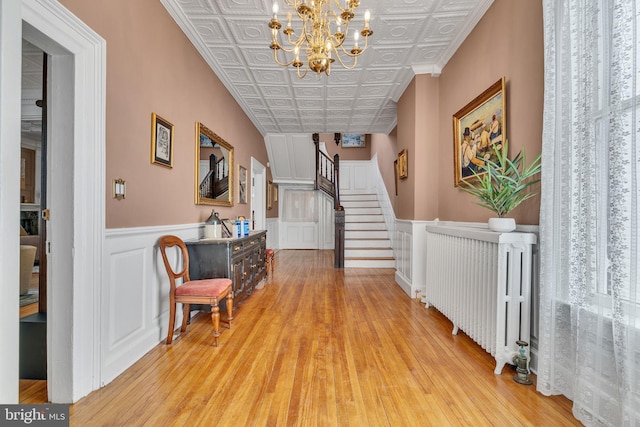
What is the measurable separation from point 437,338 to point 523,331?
779mm

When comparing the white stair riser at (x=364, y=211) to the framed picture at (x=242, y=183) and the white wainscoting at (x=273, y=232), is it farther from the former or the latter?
the framed picture at (x=242, y=183)

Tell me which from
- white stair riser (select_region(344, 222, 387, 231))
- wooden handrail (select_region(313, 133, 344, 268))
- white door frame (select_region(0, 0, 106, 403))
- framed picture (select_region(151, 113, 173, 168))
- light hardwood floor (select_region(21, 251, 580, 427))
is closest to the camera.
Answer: light hardwood floor (select_region(21, 251, 580, 427))

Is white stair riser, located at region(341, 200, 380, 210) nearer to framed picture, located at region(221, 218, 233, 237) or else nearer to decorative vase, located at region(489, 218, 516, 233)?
framed picture, located at region(221, 218, 233, 237)

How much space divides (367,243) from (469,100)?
13.5 ft

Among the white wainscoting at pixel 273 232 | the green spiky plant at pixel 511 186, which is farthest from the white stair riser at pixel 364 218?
the green spiky plant at pixel 511 186

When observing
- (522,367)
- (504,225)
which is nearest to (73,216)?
(504,225)

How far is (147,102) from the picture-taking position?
8.13ft

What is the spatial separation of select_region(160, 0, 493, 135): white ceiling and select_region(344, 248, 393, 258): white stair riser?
2.76 meters

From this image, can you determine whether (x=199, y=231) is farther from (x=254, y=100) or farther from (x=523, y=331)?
(x=523, y=331)

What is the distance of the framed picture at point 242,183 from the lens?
521cm

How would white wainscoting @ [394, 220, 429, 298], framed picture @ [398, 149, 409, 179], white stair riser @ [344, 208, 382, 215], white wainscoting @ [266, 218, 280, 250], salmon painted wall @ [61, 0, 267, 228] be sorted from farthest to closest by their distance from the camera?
white wainscoting @ [266, 218, 280, 250]
white stair riser @ [344, 208, 382, 215]
framed picture @ [398, 149, 409, 179]
white wainscoting @ [394, 220, 429, 298]
salmon painted wall @ [61, 0, 267, 228]

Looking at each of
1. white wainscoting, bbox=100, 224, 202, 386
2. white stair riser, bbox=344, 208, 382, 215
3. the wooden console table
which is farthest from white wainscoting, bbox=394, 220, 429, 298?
white stair riser, bbox=344, 208, 382, 215

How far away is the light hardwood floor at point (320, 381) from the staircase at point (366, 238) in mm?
2907

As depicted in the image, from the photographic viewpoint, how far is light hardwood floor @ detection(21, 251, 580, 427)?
5.52 ft
